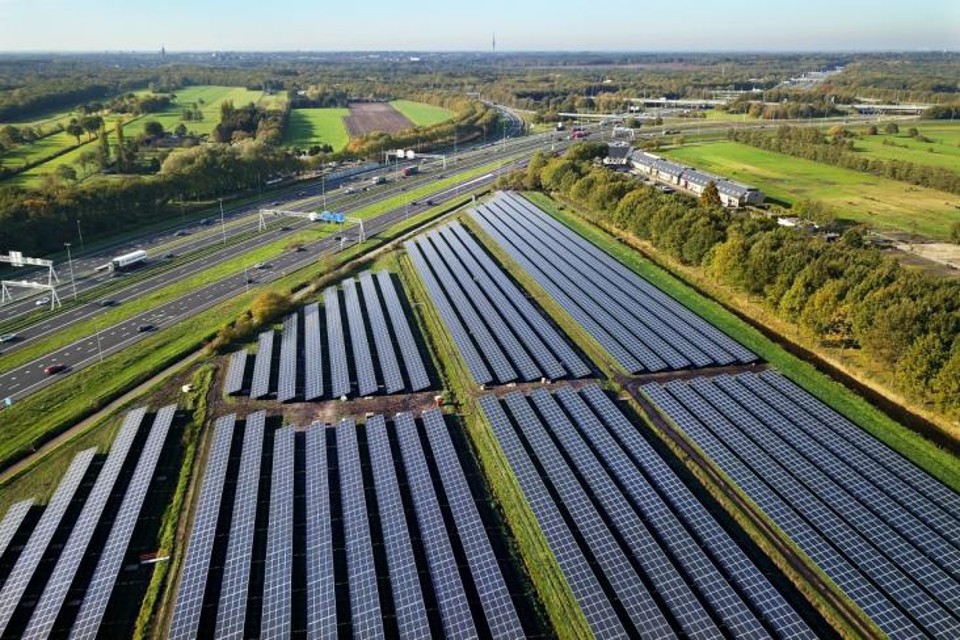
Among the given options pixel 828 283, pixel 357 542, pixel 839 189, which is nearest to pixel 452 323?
pixel 357 542

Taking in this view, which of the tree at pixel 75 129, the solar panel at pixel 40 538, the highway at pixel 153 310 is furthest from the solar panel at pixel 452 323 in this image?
the tree at pixel 75 129

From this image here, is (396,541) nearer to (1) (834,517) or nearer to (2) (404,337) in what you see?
(1) (834,517)

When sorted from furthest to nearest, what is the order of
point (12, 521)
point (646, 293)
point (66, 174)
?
point (66, 174) < point (646, 293) < point (12, 521)

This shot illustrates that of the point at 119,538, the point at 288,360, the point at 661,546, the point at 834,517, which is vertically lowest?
the point at 661,546

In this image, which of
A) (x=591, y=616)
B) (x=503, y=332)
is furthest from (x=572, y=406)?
(x=591, y=616)

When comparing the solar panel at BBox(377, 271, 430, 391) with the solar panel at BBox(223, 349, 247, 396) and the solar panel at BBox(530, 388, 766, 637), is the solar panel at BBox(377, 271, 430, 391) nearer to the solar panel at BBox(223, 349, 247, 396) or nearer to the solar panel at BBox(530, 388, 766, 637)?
the solar panel at BBox(530, 388, 766, 637)

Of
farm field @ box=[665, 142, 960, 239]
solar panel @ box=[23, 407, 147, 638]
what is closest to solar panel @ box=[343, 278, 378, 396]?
solar panel @ box=[23, 407, 147, 638]

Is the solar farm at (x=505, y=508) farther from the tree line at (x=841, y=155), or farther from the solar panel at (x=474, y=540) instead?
the tree line at (x=841, y=155)
